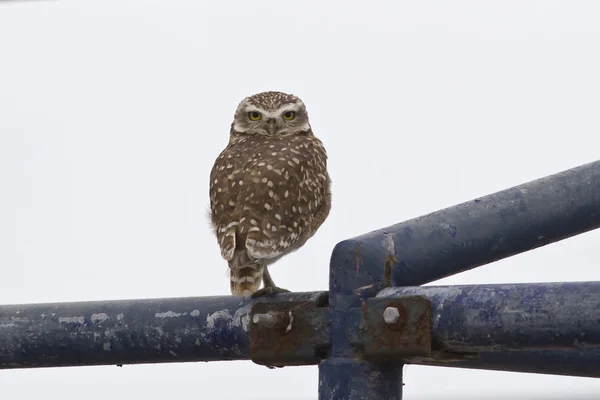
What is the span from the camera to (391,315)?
221 centimetres

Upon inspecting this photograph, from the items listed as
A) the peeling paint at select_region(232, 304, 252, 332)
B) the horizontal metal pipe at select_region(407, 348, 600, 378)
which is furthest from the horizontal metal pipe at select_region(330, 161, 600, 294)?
the horizontal metal pipe at select_region(407, 348, 600, 378)

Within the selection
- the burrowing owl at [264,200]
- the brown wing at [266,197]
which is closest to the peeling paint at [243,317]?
the burrowing owl at [264,200]

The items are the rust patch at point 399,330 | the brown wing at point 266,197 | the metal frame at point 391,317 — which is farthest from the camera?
the brown wing at point 266,197

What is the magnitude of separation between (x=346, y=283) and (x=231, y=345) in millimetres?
418

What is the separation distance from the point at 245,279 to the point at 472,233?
204 centimetres

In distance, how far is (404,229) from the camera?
2426 millimetres

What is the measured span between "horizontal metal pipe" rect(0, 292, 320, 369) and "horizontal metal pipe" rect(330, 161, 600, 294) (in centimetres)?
39

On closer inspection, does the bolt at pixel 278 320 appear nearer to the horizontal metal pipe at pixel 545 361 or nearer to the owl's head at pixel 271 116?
the horizontal metal pipe at pixel 545 361

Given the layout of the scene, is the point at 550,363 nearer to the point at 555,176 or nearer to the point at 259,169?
the point at 555,176

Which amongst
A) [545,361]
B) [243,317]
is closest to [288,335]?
[243,317]

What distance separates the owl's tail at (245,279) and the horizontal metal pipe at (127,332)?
5.21 ft

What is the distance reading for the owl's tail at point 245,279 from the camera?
431cm

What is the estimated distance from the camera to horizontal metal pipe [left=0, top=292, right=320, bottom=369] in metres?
2.63

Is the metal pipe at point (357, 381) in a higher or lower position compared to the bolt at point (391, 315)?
lower
